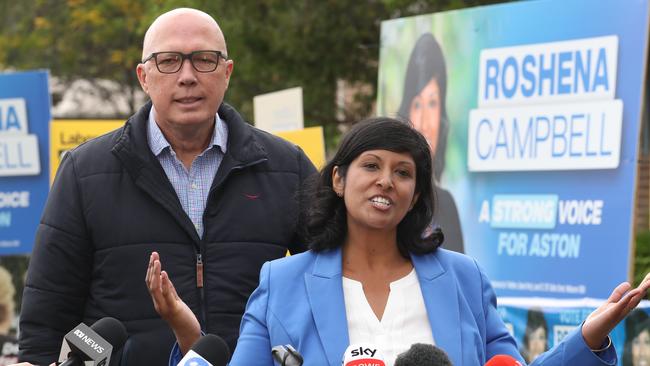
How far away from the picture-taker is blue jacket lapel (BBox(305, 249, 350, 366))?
11.8 ft

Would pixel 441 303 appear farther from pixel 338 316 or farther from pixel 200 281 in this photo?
pixel 200 281

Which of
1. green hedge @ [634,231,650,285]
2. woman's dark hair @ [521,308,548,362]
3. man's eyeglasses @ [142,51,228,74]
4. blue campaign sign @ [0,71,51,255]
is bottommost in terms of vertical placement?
green hedge @ [634,231,650,285]

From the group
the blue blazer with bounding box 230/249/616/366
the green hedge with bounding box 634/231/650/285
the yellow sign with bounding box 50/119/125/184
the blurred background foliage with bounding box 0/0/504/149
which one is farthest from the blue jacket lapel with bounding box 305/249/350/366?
the blurred background foliage with bounding box 0/0/504/149

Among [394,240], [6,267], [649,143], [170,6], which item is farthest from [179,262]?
[649,143]

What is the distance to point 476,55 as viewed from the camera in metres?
9.57

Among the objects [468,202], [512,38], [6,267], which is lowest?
[6,267]

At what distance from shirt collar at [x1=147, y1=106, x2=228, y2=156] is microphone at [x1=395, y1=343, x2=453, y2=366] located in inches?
76.2

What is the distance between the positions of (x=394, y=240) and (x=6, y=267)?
9172mm

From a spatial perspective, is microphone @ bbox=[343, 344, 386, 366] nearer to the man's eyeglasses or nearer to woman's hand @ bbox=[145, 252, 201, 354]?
woman's hand @ bbox=[145, 252, 201, 354]

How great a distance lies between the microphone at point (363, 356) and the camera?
297 centimetres

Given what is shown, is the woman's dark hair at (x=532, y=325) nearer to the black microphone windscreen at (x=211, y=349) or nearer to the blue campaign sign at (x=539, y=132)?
the blue campaign sign at (x=539, y=132)

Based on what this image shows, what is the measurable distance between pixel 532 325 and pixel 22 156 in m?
6.41

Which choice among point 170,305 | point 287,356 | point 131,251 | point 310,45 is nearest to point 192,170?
point 131,251

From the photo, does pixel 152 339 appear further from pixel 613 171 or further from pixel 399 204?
pixel 613 171
